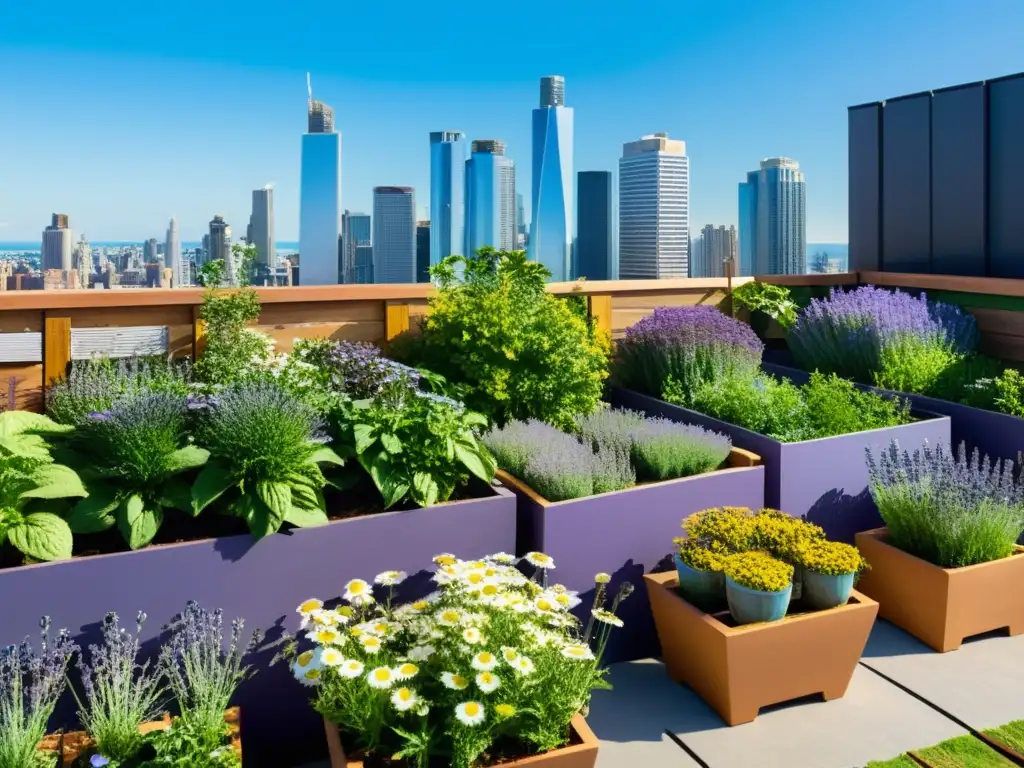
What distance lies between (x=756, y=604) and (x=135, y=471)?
1859mm

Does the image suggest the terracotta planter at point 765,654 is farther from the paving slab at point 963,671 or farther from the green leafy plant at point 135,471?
the green leafy plant at point 135,471

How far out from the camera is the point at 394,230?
2177 centimetres

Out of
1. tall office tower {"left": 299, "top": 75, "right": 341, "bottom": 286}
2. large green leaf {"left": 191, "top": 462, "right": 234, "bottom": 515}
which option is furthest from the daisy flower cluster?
tall office tower {"left": 299, "top": 75, "right": 341, "bottom": 286}

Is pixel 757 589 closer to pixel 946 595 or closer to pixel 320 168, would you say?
pixel 946 595

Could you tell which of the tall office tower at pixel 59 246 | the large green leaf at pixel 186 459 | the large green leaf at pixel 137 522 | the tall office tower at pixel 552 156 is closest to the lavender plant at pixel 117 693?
the large green leaf at pixel 137 522

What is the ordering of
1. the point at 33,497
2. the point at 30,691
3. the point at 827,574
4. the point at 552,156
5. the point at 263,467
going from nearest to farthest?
1. the point at 30,691
2. the point at 33,497
3. the point at 263,467
4. the point at 827,574
5. the point at 552,156

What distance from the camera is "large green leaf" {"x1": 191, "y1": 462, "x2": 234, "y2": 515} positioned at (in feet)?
7.76

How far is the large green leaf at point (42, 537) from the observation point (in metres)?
2.19

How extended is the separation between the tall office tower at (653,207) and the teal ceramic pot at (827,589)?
26.2 feet

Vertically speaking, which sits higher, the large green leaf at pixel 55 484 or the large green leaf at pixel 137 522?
the large green leaf at pixel 55 484

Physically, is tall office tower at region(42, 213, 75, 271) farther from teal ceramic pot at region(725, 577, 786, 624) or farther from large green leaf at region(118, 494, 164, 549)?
teal ceramic pot at region(725, 577, 786, 624)

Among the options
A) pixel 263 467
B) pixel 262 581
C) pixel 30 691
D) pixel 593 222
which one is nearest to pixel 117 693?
pixel 30 691

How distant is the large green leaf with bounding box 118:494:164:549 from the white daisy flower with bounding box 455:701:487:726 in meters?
1.04

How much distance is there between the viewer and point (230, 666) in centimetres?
230
